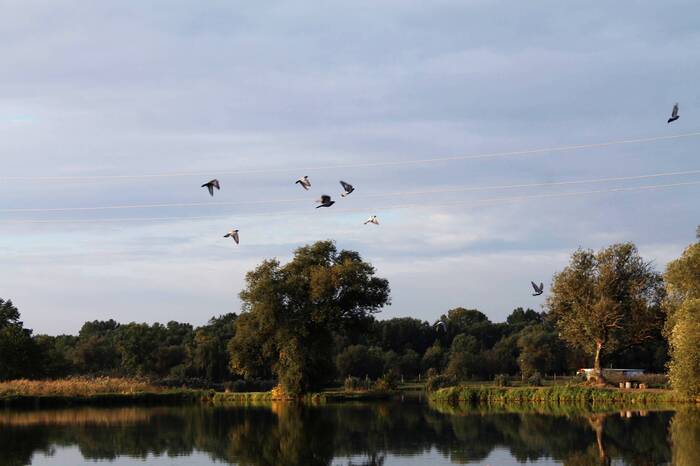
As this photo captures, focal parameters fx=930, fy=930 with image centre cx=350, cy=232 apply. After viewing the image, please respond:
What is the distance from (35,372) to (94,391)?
11796 mm

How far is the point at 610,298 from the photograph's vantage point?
64.7m

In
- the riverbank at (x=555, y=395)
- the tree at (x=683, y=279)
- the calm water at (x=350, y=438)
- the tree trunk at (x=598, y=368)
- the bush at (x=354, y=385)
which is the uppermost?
the tree at (x=683, y=279)

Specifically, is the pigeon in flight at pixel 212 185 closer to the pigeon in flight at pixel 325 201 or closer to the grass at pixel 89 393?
the pigeon in flight at pixel 325 201

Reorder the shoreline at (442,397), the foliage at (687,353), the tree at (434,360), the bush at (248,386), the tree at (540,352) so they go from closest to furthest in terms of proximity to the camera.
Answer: the foliage at (687,353) → the shoreline at (442,397) → the bush at (248,386) → the tree at (540,352) → the tree at (434,360)

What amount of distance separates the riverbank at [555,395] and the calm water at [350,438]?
784 centimetres

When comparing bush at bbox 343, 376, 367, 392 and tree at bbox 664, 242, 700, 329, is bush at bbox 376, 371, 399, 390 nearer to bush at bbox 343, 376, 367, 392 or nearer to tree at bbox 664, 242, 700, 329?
bush at bbox 343, 376, 367, 392

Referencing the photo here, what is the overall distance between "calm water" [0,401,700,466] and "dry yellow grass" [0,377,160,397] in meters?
6.30

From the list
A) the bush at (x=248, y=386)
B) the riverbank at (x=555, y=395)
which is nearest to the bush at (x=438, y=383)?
the riverbank at (x=555, y=395)

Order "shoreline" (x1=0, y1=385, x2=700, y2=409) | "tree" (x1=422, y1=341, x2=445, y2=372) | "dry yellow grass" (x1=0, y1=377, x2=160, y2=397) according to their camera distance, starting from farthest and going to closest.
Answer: "tree" (x1=422, y1=341, x2=445, y2=372) → "dry yellow grass" (x1=0, y1=377, x2=160, y2=397) → "shoreline" (x1=0, y1=385, x2=700, y2=409)

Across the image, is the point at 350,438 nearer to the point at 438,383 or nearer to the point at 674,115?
the point at 674,115

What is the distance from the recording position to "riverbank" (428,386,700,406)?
56.5 m

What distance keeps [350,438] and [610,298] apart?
31.9m

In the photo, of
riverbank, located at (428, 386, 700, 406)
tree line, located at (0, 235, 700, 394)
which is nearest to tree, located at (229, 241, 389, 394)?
tree line, located at (0, 235, 700, 394)

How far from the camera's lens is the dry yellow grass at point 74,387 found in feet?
198
